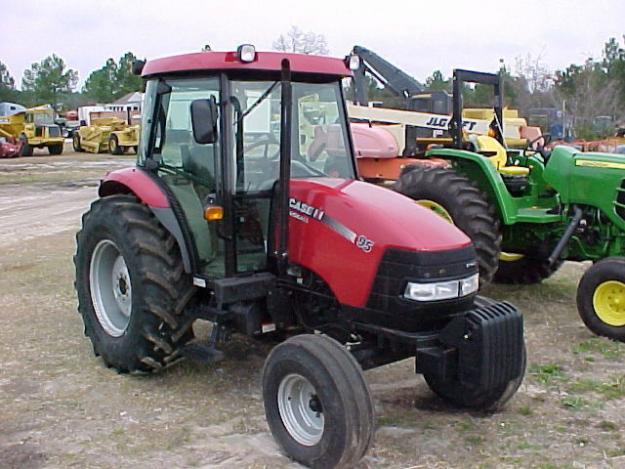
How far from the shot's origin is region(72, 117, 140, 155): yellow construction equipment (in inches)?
1271

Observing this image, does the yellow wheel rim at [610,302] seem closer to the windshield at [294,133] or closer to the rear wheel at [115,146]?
the windshield at [294,133]

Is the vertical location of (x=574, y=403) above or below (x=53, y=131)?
below

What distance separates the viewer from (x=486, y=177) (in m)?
7.54

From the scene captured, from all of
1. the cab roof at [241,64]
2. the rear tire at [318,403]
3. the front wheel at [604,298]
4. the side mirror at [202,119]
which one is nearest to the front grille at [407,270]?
the rear tire at [318,403]

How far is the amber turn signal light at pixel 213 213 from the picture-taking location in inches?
188

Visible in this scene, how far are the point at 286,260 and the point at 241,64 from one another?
1.17 metres

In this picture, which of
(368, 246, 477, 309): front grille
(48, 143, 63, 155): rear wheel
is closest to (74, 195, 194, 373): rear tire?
(368, 246, 477, 309): front grille

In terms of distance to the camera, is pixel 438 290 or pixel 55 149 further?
pixel 55 149

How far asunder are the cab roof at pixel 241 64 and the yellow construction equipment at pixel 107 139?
27.1 m

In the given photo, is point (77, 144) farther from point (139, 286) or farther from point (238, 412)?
point (238, 412)

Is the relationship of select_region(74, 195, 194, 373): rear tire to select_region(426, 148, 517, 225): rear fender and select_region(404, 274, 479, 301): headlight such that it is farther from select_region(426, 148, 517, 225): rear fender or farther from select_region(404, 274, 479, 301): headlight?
select_region(426, 148, 517, 225): rear fender

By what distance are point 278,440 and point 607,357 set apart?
2.91 meters

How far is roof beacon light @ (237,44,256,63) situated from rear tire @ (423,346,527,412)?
6.90 ft

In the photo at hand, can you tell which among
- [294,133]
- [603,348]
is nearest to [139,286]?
[294,133]
